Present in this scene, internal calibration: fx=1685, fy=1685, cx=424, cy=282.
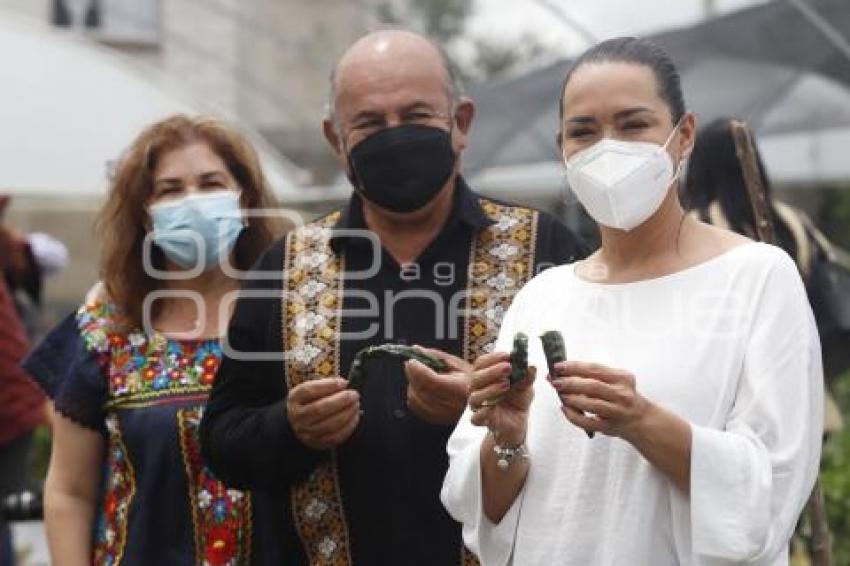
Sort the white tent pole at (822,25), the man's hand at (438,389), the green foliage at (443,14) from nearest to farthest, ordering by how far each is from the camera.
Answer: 1. the man's hand at (438,389)
2. the white tent pole at (822,25)
3. the green foliage at (443,14)

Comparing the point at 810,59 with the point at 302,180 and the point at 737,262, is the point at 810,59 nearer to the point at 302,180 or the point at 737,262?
the point at 302,180

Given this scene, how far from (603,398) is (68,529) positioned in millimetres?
1812

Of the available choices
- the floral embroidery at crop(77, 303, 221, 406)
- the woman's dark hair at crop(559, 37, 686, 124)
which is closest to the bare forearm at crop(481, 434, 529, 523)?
the woman's dark hair at crop(559, 37, 686, 124)

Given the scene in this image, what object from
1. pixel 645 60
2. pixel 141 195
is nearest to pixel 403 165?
pixel 645 60

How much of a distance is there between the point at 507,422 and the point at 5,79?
8974 millimetres

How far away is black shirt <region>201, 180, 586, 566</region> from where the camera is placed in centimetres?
349

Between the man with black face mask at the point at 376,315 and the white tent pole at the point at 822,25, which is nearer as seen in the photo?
the man with black face mask at the point at 376,315

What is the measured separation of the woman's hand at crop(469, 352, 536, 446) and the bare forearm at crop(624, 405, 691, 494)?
25 cm

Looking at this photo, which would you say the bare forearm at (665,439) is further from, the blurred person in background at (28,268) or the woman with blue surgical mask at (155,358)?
the blurred person in background at (28,268)

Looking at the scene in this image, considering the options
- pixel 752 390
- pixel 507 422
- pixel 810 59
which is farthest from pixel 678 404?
pixel 810 59

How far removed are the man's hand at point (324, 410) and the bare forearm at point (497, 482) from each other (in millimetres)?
481

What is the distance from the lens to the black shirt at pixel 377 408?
349cm

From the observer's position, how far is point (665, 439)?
2645 millimetres

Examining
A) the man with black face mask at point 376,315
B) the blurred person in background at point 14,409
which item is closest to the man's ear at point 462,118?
the man with black face mask at point 376,315
